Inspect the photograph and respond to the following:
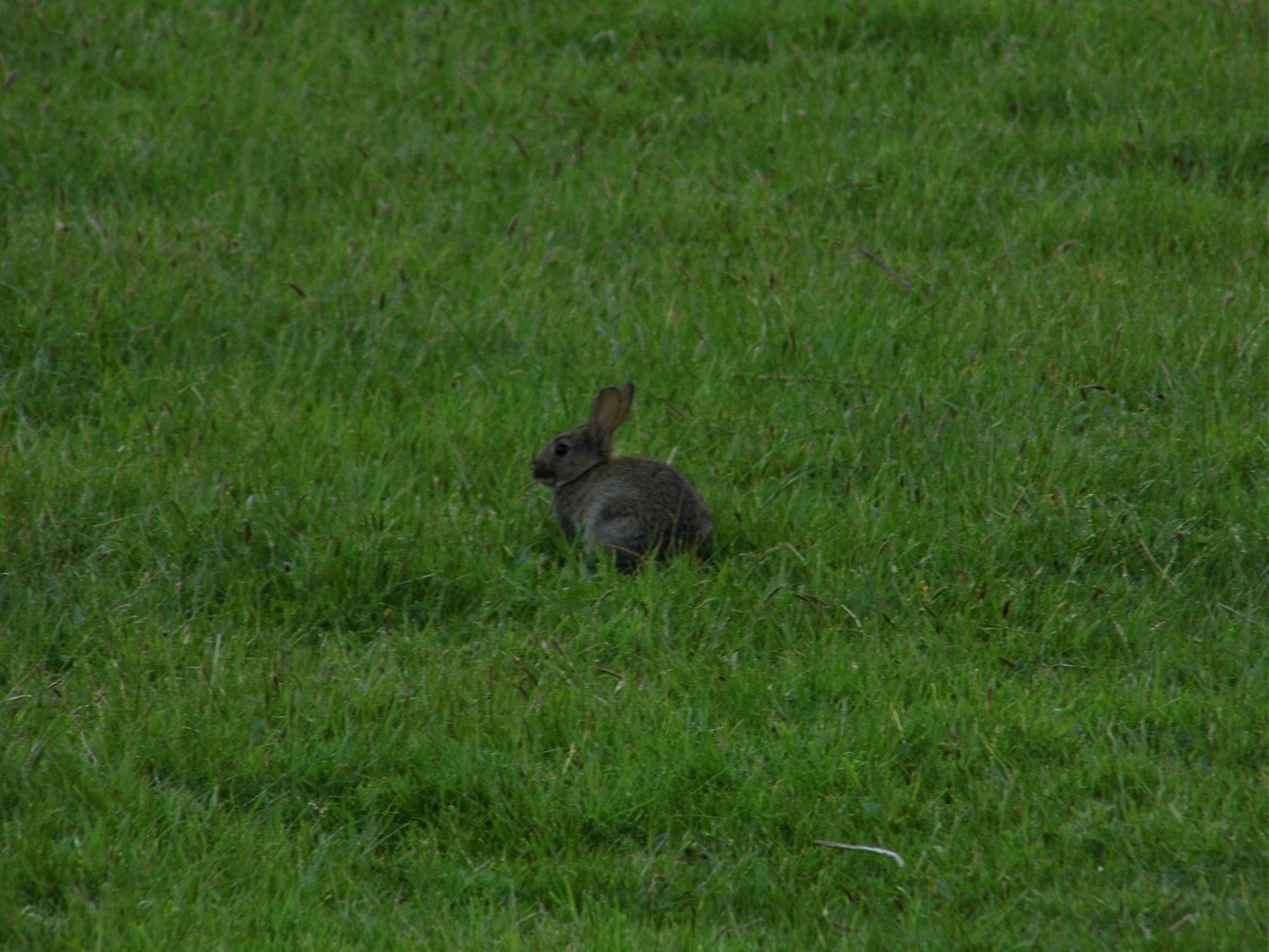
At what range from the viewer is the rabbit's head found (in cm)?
622

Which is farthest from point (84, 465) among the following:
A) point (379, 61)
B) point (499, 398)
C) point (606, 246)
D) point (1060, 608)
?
point (379, 61)

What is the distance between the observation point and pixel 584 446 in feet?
20.5

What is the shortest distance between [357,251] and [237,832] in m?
4.35

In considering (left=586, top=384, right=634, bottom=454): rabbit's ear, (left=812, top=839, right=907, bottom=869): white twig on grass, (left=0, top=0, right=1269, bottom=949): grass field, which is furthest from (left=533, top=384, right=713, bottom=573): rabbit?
(left=812, top=839, right=907, bottom=869): white twig on grass

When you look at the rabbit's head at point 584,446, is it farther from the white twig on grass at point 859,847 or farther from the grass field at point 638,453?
the white twig on grass at point 859,847

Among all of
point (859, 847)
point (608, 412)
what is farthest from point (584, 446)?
point (859, 847)

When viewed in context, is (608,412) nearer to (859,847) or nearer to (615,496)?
(615,496)

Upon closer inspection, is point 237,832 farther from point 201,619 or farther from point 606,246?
point 606,246

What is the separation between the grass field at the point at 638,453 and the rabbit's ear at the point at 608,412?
13.0 inches

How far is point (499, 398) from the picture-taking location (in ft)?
22.5

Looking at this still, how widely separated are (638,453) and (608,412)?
0.37 meters

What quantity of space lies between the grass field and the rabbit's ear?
0.33 m

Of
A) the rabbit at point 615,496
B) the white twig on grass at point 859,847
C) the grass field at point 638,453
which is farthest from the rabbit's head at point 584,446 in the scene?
the white twig on grass at point 859,847

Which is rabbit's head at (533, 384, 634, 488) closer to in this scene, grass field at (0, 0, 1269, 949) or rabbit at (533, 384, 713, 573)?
rabbit at (533, 384, 713, 573)
